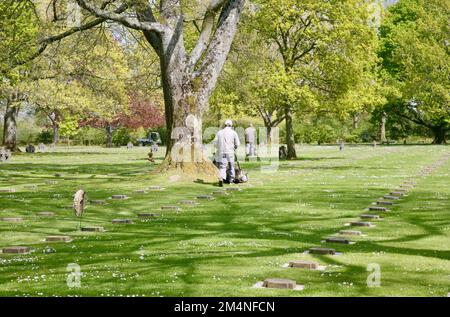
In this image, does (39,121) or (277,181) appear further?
(39,121)

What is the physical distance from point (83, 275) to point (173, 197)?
9.33 metres

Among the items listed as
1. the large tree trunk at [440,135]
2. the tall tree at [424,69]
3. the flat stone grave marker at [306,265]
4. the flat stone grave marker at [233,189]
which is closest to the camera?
the flat stone grave marker at [306,265]

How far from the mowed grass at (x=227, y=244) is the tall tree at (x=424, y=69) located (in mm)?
46971

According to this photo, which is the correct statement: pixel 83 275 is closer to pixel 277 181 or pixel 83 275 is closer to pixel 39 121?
pixel 277 181

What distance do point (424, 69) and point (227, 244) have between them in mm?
60614

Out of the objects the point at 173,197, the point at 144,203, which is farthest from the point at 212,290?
the point at 173,197

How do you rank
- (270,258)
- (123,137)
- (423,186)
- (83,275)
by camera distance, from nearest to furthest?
(83,275)
(270,258)
(423,186)
(123,137)

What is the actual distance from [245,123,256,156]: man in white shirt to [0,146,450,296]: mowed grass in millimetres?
18124

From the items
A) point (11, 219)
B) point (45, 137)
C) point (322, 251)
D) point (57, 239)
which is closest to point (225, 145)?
point (11, 219)

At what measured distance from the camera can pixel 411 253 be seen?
29.0 feet

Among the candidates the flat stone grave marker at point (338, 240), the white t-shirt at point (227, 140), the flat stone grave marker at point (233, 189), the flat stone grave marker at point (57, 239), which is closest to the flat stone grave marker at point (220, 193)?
the flat stone grave marker at point (233, 189)

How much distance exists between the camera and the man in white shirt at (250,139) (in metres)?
36.8

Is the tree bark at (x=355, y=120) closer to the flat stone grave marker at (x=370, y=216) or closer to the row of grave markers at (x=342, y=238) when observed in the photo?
the row of grave markers at (x=342, y=238)

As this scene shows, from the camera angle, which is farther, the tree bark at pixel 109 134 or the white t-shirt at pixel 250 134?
the tree bark at pixel 109 134
